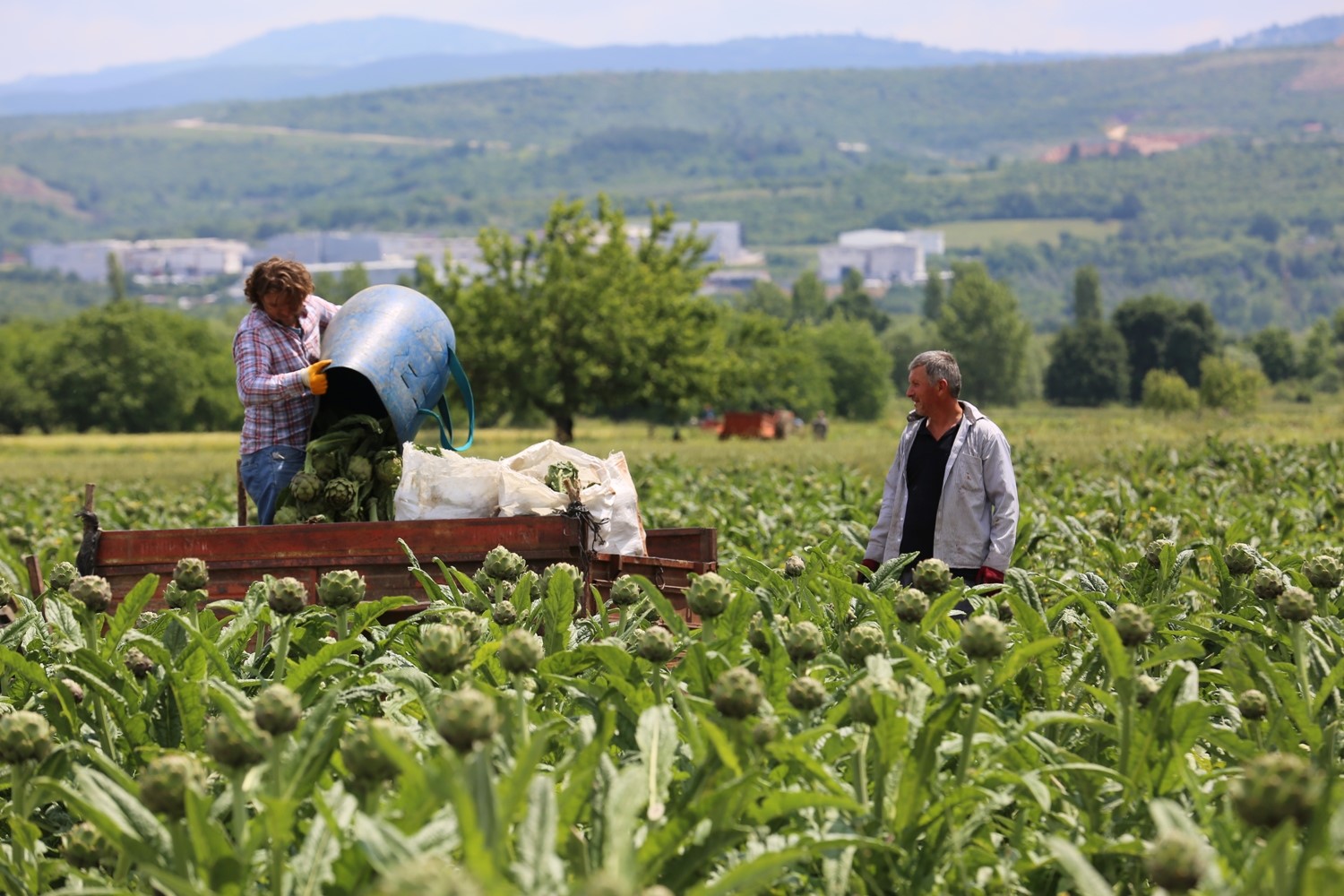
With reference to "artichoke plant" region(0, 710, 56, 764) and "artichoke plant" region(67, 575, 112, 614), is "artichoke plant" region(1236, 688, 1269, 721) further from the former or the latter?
"artichoke plant" region(67, 575, 112, 614)

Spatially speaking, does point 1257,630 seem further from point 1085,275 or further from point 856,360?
point 1085,275

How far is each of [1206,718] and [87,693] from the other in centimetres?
281

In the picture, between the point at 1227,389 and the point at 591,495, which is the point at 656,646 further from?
the point at 1227,389

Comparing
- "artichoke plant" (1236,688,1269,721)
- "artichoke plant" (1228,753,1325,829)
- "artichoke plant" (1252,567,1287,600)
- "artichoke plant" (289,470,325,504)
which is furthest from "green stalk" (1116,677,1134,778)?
"artichoke plant" (289,470,325,504)

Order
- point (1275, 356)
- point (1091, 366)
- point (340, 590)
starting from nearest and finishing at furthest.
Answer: point (340, 590) → point (1275, 356) → point (1091, 366)

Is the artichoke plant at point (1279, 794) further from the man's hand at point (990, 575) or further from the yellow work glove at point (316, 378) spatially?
the yellow work glove at point (316, 378)

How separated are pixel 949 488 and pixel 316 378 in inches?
111

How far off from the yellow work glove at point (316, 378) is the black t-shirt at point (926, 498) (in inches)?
105

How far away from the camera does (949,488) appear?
289 inches

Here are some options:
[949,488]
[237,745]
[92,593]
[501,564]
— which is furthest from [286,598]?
[949,488]

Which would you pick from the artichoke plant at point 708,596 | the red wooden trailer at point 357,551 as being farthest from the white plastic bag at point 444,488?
the artichoke plant at point 708,596

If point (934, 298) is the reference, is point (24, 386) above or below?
above

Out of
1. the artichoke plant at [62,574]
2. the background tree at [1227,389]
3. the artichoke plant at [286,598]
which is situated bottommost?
the background tree at [1227,389]

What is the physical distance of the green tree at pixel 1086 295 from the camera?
156 m
